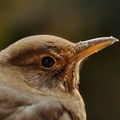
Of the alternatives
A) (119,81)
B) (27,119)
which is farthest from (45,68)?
(119,81)

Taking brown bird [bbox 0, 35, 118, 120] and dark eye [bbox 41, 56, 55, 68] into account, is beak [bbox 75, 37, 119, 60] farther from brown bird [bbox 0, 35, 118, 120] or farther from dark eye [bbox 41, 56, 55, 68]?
dark eye [bbox 41, 56, 55, 68]

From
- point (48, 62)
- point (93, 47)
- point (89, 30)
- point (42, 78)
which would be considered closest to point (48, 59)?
point (48, 62)

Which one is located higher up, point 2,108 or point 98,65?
point 98,65

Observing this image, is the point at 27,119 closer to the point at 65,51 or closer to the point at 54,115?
the point at 54,115

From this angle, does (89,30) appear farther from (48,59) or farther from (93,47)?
(48,59)

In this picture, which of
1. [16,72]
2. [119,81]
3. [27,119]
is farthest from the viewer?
[119,81]

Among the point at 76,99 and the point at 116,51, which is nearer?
the point at 76,99

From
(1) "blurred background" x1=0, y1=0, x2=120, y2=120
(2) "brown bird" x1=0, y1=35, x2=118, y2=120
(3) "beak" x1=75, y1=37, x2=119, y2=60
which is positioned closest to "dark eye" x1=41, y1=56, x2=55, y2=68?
(2) "brown bird" x1=0, y1=35, x2=118, y2=120

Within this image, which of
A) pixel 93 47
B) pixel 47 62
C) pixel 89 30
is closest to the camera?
pixel 47 62
